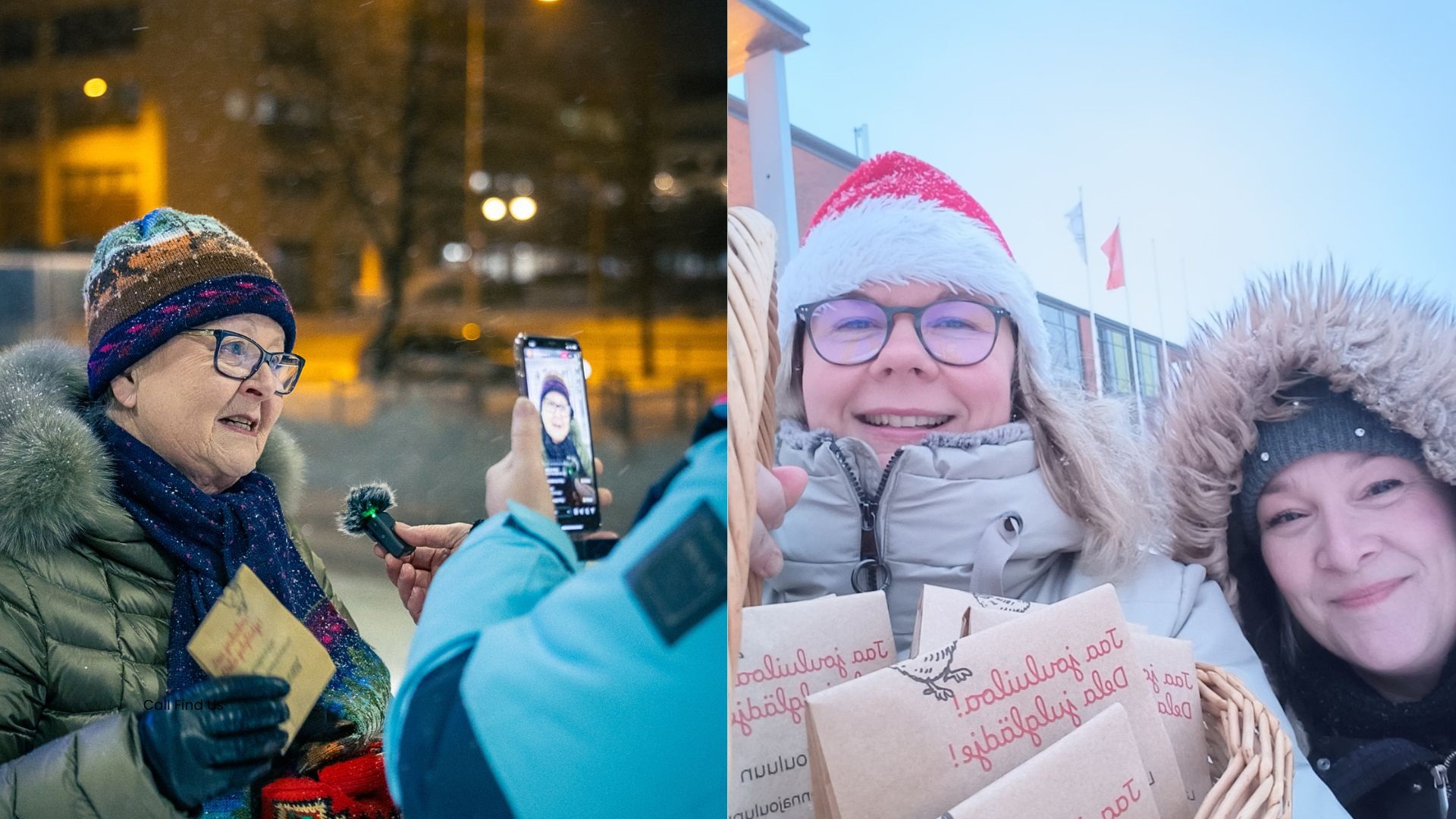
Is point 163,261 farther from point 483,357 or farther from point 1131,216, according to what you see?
point 1131,216

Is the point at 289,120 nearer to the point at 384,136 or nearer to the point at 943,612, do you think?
the point at 384,136

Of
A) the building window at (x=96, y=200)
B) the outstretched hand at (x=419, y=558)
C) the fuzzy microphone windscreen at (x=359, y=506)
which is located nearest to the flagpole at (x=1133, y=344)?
the outstretched hand at (x=419, y=558)

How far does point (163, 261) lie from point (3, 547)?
1.26 feet

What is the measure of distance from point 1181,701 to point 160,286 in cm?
137

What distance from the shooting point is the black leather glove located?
1.24 meters

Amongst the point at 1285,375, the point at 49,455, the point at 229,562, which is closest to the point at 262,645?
the point at 229,562

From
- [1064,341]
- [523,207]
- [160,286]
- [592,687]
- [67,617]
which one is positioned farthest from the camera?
[523,207]

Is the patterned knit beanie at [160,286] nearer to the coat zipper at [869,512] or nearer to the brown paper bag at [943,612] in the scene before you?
the coat zipper at [869,512]

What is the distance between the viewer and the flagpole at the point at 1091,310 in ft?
4.91

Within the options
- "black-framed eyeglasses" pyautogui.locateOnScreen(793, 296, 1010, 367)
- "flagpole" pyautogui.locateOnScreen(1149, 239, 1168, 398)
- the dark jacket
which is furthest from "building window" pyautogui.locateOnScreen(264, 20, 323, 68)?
the dark jacket

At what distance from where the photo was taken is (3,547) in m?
1.19

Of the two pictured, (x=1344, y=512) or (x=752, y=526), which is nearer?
(x=752, y=526)

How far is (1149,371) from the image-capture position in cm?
149

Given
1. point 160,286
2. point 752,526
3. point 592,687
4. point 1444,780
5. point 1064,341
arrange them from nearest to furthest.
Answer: point 592,687 < point 752,526 < point 160,286 < point 1444,780 < point 1064,341
